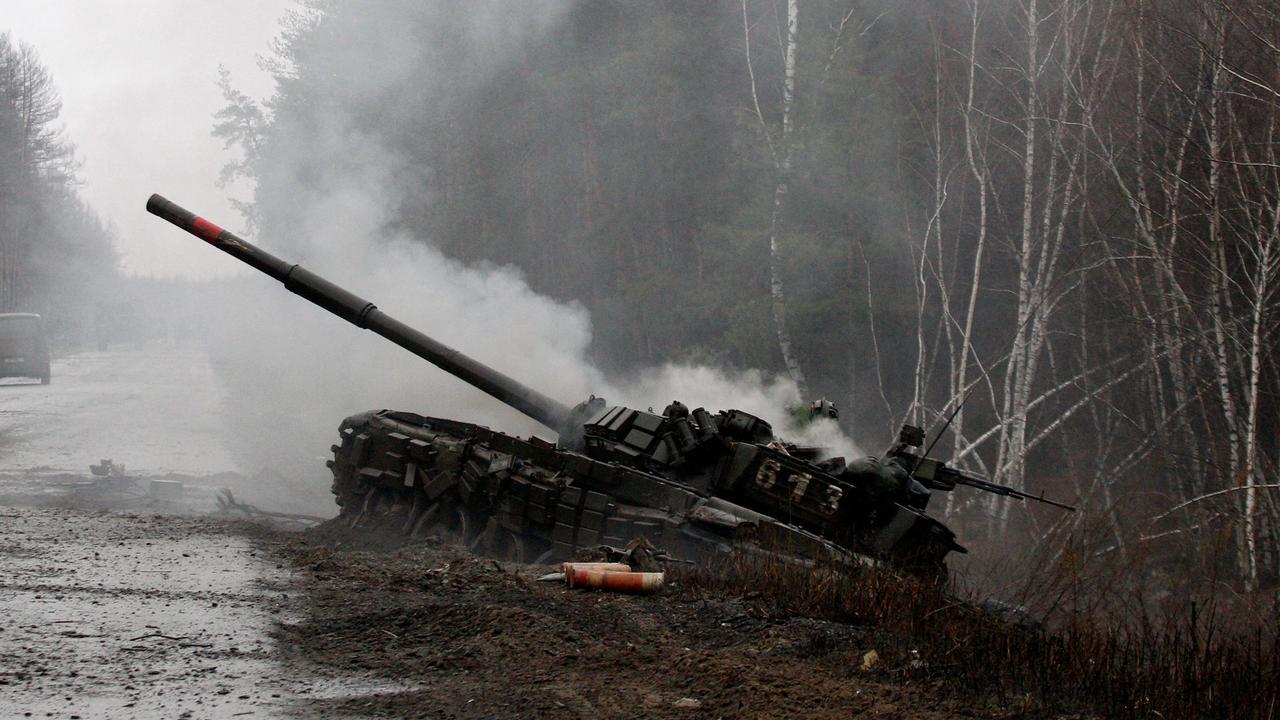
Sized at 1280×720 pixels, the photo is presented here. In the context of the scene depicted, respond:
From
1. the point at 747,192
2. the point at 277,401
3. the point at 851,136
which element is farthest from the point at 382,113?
the point at 851,136

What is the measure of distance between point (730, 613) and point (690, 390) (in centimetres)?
1105

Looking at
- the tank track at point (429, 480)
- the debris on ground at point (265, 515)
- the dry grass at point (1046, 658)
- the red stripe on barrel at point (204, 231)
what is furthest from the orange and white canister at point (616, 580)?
the red stripe on barrel at point (204, 231)

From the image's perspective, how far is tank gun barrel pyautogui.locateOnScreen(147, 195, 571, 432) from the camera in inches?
458

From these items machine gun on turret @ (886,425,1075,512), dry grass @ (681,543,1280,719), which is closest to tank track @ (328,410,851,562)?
machine gun on turret @ (886,425,1075,512)

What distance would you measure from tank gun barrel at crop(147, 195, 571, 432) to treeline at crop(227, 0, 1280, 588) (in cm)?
533

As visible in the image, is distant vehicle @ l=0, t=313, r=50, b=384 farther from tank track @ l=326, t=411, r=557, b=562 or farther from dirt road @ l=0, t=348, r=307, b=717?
tank track @ l=326, t=411, r=557, b=562

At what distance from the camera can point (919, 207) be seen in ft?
66.4

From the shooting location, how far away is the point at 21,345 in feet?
91.5

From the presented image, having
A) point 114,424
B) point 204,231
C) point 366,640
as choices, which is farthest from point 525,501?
point 114,424

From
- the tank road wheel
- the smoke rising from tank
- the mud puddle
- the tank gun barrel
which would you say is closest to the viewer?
the mud puddle

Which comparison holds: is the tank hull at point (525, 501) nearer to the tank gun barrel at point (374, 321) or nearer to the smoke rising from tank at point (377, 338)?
the tank gun barrel at point (374, 321)

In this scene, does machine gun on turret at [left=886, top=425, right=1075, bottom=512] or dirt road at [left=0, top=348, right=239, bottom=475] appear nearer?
machine gun on turret at [left=886, top=425, right=1075, bottom=512]

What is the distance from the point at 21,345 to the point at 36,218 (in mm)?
35828

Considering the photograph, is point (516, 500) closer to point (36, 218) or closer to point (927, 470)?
point (927, 470)
